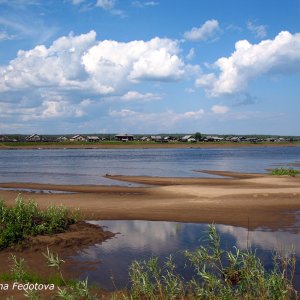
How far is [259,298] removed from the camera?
7449 mm

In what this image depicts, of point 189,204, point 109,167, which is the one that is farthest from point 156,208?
point 109,167

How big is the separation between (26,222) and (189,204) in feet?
34.5

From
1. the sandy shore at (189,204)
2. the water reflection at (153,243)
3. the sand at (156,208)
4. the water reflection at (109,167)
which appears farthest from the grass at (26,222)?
the water reflection at (109,167)

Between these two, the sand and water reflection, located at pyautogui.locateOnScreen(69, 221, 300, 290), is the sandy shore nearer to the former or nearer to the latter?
the sand

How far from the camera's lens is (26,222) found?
15.4m

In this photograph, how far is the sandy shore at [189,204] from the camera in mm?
20062

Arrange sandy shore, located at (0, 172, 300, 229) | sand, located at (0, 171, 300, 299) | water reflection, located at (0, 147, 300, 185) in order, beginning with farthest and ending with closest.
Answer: water reflection, located at (0, 147, 300, 185), sandy shore, located at (0, 172, 300, 229), sand, located at (0, 171, 300, 299)

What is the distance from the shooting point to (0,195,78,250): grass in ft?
47.2

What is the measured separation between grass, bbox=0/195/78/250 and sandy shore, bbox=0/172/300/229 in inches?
146

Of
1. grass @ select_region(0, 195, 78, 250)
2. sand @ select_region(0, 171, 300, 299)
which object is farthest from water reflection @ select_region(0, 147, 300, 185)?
grass @ select_region(0, 195, 78, 250)

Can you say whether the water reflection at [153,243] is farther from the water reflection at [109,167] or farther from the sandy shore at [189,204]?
the water reflection at [109,167]

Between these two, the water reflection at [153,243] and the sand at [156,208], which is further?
the sand at [156,208]

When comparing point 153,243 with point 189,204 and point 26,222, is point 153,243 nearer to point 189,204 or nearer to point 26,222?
point 26,222

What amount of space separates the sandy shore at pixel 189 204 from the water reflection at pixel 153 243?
103 centimetres
